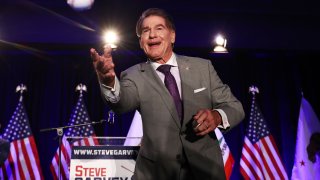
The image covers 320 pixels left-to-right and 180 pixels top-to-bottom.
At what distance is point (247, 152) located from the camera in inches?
206

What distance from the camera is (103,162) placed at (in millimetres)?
2119

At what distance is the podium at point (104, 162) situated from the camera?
81.7 inches

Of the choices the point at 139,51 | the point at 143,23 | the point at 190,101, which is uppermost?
the point at 139,51

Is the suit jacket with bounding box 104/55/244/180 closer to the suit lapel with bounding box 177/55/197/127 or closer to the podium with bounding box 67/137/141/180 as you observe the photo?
the suit lapel with bounding box 177/55/197/127

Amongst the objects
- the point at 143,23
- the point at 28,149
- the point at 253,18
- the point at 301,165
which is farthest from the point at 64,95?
the point at 143,23

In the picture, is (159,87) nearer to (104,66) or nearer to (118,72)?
(104,66)

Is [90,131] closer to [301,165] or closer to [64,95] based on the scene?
[64,95]

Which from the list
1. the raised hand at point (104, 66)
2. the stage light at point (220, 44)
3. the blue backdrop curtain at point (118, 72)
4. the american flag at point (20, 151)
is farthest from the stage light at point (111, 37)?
the raised hand at point (104, 66)

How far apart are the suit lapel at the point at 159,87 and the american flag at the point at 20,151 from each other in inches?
172

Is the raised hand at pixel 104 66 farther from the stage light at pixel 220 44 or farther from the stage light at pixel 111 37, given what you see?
the stage light at pixel 220 44

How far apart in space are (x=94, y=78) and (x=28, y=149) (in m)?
1.59

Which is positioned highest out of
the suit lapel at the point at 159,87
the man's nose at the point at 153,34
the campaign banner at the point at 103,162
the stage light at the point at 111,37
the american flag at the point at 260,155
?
the stage light at the point at 111,37

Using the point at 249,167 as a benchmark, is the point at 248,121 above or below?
above

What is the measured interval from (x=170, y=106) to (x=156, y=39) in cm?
31
